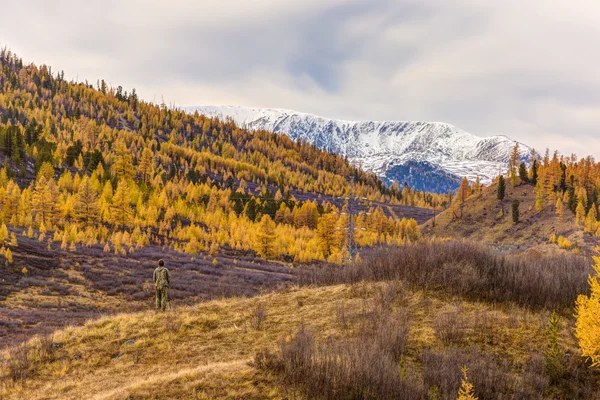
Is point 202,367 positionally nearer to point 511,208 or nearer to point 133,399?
point 133,399

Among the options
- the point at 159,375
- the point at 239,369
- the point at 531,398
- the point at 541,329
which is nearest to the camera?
the point at 531,398

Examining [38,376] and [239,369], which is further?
[38,376]

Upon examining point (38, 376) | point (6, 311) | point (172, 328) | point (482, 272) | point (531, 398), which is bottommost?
point (6, 311)

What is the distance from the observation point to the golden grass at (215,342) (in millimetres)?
7848

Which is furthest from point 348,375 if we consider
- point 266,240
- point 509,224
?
point 509,224

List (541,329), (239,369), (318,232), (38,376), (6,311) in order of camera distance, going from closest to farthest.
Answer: (239,369) < (541,329) < (38,376) < (6,311) < (318,232)

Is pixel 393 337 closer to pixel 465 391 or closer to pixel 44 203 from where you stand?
pixel 465 391

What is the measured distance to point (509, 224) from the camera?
117 meters

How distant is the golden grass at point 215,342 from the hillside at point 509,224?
87683 mm

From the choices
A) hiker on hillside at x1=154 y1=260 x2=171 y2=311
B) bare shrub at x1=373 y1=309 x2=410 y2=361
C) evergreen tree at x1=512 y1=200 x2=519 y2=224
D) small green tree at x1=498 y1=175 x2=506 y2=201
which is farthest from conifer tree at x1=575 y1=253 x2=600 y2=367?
small green tree at x1=498 y1=175 x2=506 y2=201

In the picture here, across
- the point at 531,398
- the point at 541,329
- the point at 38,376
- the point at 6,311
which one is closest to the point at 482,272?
the point at 541,329

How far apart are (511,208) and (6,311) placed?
12859 cm

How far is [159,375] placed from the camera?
8781 millimetres

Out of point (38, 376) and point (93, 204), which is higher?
point (93, 204)
